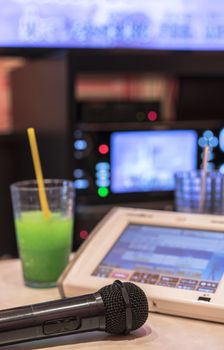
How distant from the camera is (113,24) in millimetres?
1668

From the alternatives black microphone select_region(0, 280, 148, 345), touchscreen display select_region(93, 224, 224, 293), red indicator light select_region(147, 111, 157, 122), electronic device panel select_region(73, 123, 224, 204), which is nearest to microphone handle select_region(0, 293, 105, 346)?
black microphone select_region(0, 280, 148, 345)

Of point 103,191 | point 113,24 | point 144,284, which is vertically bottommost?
point 103,191

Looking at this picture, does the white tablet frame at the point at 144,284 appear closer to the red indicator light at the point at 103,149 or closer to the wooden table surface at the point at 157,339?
the wooden table surface at the point at 157,339

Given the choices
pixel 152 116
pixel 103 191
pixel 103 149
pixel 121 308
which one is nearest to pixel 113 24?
pixel 152 116

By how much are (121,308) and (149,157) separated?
0.97 meters

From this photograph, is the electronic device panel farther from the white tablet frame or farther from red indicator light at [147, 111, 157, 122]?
the white tablet frame

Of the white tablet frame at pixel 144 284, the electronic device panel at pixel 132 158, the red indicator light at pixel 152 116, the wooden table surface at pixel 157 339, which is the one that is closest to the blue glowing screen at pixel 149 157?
the electronic device panel at pixel 132 158

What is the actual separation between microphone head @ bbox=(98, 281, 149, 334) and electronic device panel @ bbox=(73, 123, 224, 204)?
2.88 feet

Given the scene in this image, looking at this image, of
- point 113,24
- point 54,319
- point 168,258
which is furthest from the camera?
point 113,24

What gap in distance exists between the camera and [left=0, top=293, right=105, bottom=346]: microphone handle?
614 millimetres

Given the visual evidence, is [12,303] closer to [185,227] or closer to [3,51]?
[185,227]

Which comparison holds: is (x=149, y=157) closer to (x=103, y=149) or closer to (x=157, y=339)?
(x=103, y=149)

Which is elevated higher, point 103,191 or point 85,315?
point 85,315

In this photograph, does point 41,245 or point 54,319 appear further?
point 41,245
